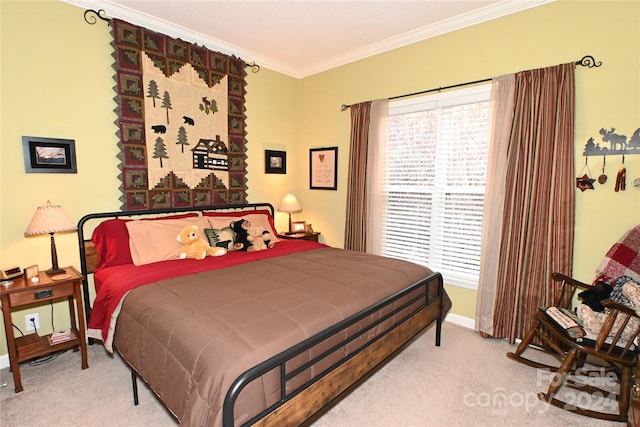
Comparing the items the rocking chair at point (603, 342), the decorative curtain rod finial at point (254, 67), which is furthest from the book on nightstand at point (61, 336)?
the rocking chair at point (603, 342)

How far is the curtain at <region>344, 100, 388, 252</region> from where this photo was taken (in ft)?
11.8

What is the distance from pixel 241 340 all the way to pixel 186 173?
7.94ft

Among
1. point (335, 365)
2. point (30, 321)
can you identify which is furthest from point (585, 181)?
point (30, 321)

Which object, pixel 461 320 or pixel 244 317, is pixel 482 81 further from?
pixel 244 317

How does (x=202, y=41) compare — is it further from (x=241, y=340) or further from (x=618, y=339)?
(x=618, y=339)

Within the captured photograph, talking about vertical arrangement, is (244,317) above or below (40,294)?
above

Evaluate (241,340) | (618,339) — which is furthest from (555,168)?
(241,340)

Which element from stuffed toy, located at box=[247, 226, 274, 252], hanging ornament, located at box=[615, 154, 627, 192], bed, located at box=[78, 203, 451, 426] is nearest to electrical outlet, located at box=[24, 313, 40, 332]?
bed, located at box=[78, 203, 451, 426]

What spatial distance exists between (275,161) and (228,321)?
9.67 ft

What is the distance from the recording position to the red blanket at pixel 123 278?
2.11 meters

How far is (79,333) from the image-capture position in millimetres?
2381

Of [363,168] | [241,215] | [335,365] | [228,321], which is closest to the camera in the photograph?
[228,321]

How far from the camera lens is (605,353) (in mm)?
1910

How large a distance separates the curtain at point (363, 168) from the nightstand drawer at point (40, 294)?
2.70 metres
